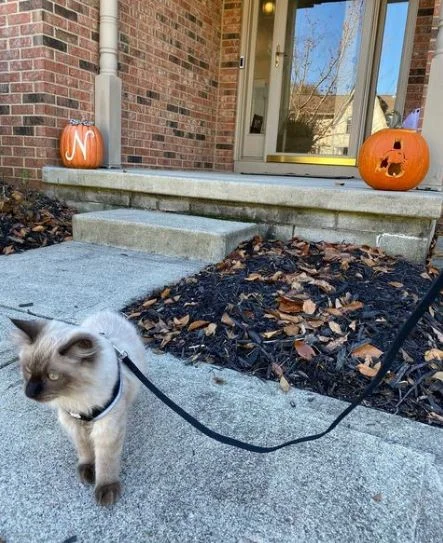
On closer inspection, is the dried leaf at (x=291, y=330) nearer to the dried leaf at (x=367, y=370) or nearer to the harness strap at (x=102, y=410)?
the dried leaf at (x=367, y=370)

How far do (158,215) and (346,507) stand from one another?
10.1 feet

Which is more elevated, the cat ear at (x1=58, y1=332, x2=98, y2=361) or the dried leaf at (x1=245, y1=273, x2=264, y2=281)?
the cat ear at (x1=58, y1=332, x2=98, y2=361)

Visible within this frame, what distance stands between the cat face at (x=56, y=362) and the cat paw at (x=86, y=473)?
0.97 ft

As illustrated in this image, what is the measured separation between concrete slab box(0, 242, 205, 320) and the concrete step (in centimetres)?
8

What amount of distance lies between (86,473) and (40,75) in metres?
3.97

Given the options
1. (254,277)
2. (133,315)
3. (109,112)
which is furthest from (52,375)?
(109,112)

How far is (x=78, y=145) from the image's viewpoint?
4.26 metres

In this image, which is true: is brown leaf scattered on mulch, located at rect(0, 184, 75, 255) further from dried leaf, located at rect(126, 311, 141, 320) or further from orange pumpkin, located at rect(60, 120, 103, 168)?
dried leaf, located at rect(126, 311, 141, 320)

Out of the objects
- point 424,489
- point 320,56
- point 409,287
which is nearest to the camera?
point 424,489

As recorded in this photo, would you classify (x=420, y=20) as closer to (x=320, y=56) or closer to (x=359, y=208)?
(x=320, y=56)

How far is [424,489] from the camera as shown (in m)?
1.24

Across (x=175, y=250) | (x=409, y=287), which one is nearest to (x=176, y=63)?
(x=175, y=250)

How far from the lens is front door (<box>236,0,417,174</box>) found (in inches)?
226

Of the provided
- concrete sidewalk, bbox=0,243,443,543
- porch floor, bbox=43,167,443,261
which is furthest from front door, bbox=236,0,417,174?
concrete sidewalk, bbox=0,243,443,543
